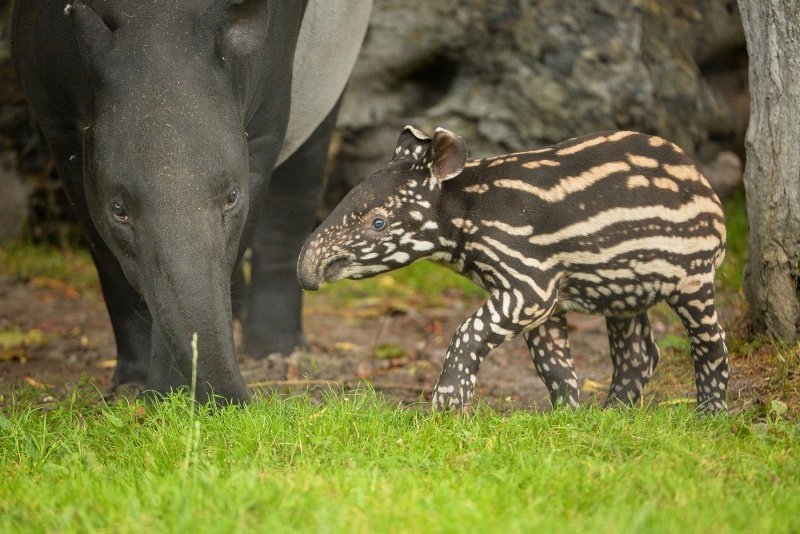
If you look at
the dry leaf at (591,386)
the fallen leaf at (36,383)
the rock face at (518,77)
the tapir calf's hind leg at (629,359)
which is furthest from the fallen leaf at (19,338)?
the tapir calf's hind leg at (629,359)

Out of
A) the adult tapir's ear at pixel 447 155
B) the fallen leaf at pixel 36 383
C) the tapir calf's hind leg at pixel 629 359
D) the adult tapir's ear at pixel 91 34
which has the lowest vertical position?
the fallen leaf at pixel 36 383

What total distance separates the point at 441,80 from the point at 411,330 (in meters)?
2.75

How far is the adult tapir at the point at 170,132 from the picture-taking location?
4.12m

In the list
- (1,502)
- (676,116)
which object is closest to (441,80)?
(676,116)

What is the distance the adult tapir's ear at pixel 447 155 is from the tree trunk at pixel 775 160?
1722mm

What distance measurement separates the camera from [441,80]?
973cm

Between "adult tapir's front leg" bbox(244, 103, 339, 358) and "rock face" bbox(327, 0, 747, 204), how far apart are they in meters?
2.57

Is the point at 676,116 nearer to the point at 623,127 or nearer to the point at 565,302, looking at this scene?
the point at 623,127

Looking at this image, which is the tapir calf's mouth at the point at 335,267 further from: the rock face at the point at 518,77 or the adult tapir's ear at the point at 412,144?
the rock face at the point at 518,77

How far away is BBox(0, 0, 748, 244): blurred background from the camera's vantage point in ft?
30.7

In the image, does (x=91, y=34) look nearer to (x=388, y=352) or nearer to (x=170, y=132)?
(x=170, y=132)

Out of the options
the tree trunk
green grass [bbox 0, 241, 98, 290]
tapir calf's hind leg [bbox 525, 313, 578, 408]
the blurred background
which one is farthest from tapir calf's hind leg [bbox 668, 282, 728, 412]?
green grass [bbox 0, 241, 98, 290]

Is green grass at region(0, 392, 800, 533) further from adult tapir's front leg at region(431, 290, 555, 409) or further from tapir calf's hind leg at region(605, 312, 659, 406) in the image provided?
tapir calf's hind leg at region(605, 312, 659, 406)

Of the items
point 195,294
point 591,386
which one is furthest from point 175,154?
point 591,386
